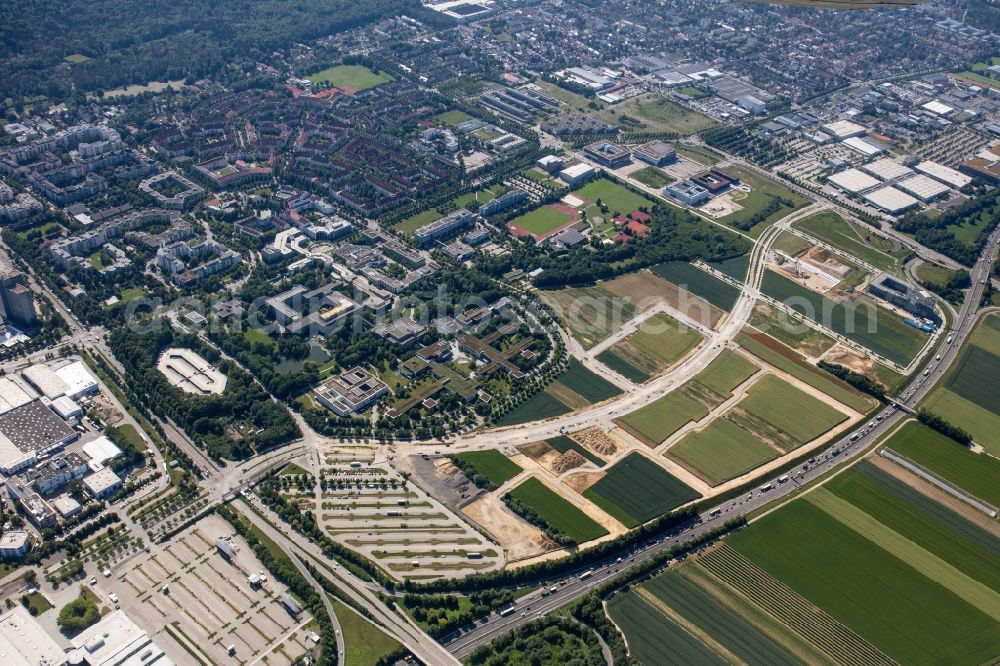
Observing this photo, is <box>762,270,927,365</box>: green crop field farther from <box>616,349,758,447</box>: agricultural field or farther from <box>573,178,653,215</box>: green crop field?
<box>573,178,653,215</box>: green crop field

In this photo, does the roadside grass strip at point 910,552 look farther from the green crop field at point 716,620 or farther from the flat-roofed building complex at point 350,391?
the flat-roofed building complex at point 350,391

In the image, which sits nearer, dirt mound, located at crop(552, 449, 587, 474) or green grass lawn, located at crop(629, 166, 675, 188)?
dirt mound, located at crop(552, 449, 587, 474)

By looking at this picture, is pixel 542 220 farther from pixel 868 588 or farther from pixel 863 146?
pixel 868 588

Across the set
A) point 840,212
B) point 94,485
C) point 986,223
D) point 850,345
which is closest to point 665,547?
point 850,345

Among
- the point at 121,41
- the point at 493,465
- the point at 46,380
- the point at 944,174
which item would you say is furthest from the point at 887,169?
the point at 121,41

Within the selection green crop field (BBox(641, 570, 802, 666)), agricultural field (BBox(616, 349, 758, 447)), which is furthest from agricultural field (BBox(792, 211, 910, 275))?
green crop field (BBox(641, 570, 802, 666))

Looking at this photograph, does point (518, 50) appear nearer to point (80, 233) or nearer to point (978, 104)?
point (978, 104)
